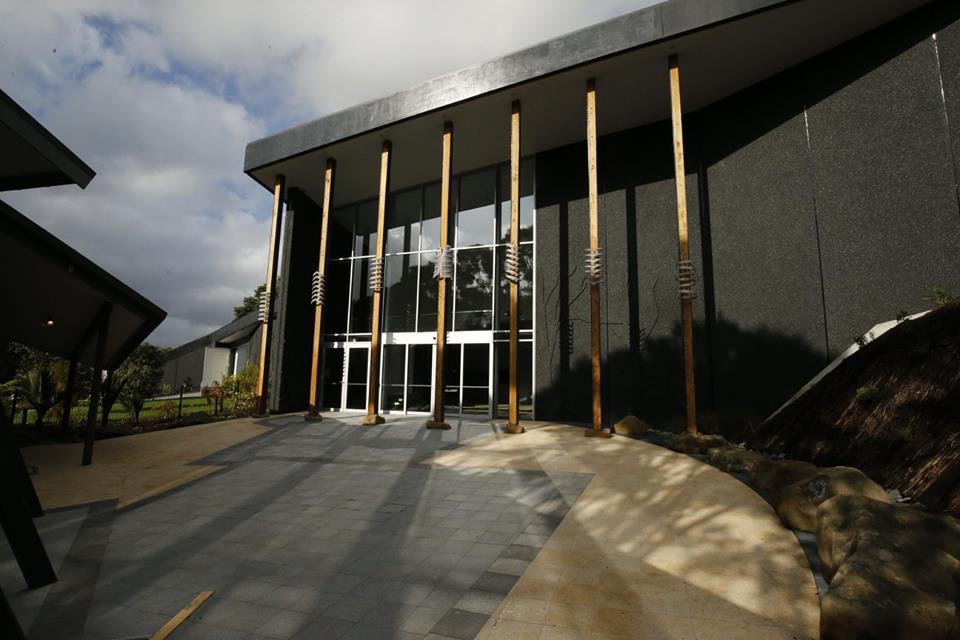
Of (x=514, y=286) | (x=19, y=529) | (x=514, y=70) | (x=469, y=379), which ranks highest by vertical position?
Result: (x=514, y=70)

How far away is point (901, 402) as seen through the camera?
6273 mm

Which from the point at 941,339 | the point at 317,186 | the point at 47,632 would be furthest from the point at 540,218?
the point at 47,632

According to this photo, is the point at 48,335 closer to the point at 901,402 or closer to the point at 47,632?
the point at 47,632

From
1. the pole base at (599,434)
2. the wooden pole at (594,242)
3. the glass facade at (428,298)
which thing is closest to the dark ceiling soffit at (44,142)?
the glass facade at (428,298)

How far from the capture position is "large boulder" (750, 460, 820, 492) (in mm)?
5785

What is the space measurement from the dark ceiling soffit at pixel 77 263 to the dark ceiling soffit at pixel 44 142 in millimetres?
1020

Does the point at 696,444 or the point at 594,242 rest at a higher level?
the point at 594,242

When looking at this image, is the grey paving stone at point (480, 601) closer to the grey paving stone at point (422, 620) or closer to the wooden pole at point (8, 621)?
the grey paving stone at point (422, 620)

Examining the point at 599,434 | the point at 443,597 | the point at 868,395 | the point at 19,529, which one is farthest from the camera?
the point at 599,434

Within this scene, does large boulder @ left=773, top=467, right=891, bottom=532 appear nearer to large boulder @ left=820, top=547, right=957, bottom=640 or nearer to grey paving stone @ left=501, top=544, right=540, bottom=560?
large boulder @ left=820, top=547, right=957, bottom=640

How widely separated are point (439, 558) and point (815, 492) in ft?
13.2

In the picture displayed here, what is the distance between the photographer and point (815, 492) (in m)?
5.22

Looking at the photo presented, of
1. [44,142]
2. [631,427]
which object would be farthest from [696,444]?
[44,142]

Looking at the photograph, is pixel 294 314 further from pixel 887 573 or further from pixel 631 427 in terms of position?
pixel 887 573
